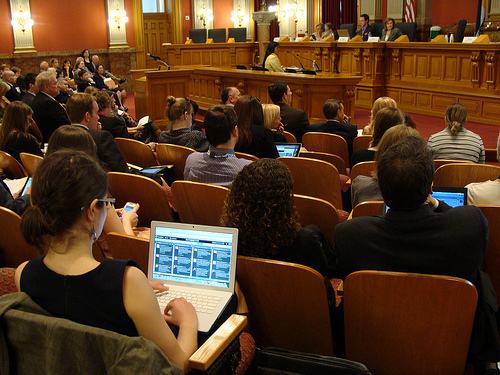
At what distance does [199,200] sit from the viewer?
2625 millimetres

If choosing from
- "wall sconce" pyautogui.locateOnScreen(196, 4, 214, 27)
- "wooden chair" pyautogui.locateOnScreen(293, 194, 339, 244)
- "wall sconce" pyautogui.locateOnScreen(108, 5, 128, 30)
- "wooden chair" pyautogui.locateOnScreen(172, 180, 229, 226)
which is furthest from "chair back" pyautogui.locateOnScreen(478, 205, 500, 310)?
"wall sconce" pyautogui.locateOnScreen(196, 4, 214, 27)

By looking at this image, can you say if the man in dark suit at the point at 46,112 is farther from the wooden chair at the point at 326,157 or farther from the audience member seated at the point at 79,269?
the audience member seated at the point at 79,269

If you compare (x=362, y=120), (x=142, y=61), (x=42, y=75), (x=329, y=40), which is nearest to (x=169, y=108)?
(x=42, y=75)

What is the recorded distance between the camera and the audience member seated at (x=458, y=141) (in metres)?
3.70

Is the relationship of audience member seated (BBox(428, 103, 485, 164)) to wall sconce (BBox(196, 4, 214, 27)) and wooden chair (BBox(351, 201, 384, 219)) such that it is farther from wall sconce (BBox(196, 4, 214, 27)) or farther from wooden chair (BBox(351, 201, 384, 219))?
wall sconce (BBox(196, 4, 214, 27))

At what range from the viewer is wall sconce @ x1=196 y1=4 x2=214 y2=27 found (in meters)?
15.4

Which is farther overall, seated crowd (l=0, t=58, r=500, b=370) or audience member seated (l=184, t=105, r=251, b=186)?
audience member seated (l=184, t=105, r=251, b=186)

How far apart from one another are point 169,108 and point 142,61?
11.5m

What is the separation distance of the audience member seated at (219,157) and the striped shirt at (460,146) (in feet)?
5.47

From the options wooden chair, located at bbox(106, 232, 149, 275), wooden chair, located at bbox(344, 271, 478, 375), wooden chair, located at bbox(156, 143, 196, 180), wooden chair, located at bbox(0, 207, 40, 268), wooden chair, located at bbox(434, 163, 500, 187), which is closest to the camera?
wooden chair, located at bbox(344, 271, 478, 375)

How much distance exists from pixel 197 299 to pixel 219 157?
1354 mm

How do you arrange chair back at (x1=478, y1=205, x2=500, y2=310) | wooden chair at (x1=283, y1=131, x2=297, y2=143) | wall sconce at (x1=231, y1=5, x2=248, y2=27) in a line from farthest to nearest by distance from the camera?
wall sconce at (x1=231, y1=5, x2=248, y2=27) < wooden chair at (x1=283, y1=131, x2=297, y2=143) < chair back at (x1=478, y1=205, x2=500, y2=310)

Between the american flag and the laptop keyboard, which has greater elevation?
the american flag

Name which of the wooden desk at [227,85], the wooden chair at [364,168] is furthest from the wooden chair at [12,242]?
the wooden desk at [227,85]
